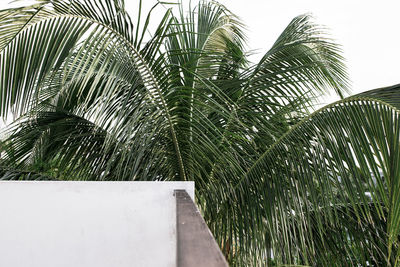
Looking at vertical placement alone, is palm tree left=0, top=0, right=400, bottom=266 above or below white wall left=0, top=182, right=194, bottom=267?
above

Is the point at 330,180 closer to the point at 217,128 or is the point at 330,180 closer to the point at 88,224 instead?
the point at 217,128

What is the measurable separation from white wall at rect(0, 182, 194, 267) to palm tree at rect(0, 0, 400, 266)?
193mm

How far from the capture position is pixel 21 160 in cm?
225

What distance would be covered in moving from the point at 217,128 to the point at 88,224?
607 millimetres

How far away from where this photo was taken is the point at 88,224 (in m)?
1.12

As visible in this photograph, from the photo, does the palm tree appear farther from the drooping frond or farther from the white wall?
the white wall

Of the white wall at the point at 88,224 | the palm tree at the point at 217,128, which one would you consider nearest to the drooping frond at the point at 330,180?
the palm tree at the point at 217,128

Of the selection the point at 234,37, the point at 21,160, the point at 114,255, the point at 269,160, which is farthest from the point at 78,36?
the point at 234,37

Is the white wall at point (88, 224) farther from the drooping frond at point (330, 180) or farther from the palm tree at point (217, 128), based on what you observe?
the drooping frond at point (330, 180)

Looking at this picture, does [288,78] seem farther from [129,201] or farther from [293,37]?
[129,201]

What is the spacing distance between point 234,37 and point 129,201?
1881 millimetres

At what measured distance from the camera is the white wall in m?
1.09

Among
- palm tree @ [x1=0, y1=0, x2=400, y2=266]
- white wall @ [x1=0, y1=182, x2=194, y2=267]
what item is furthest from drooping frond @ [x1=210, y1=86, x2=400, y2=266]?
white wall @ [x1=0, y1=182, x2=194, y2=267]

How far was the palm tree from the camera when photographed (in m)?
1.09
